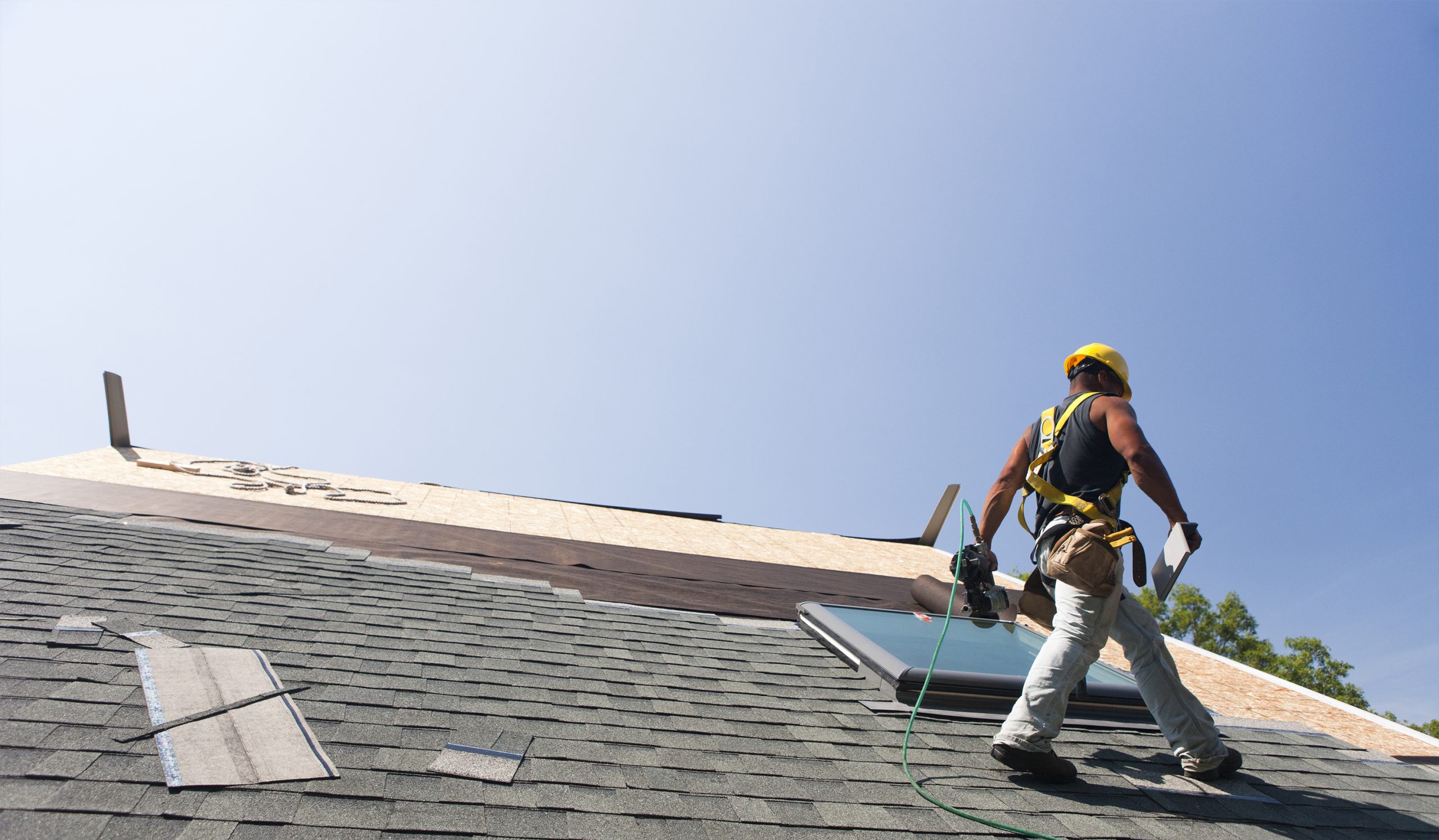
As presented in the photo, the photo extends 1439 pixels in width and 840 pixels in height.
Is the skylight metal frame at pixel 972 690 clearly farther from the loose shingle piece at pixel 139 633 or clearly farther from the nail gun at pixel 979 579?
the loose shingle piece at pixel 139 633

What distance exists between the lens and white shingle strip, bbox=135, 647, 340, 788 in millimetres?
2029

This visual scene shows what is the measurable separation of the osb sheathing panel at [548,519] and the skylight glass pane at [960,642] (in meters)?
3.35

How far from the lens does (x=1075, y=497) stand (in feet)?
10.3

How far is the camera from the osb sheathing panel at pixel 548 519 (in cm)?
761

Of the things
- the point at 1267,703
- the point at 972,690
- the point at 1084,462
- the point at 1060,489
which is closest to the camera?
the point at 1084,462

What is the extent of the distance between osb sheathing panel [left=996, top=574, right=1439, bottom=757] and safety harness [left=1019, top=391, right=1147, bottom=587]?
41.3 inches

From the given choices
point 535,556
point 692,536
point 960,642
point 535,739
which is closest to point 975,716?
point 960,642

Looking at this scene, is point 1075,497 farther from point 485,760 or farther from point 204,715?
point 204,715

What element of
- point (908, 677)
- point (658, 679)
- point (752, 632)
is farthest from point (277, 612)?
point (908, 677)

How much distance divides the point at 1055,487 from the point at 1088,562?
1.40 ft

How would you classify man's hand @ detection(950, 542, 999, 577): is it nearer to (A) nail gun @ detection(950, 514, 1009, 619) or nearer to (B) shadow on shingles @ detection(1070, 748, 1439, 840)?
(A) nail gun @ detection(950, 514, 1009, 619)

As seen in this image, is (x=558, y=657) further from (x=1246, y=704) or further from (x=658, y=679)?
(x=1246, y=704)

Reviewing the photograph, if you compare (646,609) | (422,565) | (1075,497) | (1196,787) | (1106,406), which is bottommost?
(422,565)

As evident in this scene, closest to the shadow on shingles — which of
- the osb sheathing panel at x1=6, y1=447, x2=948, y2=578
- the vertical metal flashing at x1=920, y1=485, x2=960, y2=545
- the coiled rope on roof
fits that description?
the osb sheathing panel at x1=6, y1=447, x2=948, y2=578
